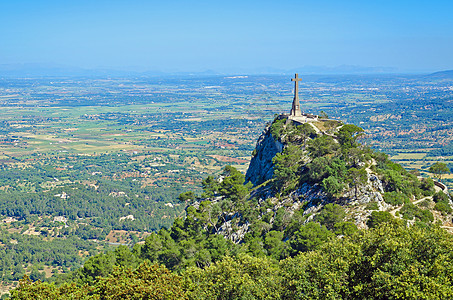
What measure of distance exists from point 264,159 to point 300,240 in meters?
35.5

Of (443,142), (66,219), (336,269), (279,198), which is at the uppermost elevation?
(336,269)

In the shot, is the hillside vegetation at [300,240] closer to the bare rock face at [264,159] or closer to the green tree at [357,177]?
the green tree at [357,177]

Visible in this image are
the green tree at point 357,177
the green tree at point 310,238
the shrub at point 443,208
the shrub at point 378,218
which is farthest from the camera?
the green tree at point 357,177

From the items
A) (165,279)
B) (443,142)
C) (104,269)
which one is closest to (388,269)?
(165,279)

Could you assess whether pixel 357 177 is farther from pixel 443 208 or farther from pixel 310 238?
pixel 310 238

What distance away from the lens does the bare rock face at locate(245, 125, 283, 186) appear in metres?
70.2

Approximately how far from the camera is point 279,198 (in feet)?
186

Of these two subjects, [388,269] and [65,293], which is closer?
[388,269]

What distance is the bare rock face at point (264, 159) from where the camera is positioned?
7019cm

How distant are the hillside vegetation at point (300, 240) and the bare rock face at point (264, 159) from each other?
393mm

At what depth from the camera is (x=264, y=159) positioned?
74.9 metres

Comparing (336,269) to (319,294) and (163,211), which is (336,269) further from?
(163,211)

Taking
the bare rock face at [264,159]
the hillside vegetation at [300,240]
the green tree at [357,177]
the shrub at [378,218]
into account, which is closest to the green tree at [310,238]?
the hillside vegetation at [300,240]

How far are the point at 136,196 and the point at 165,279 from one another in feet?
381
